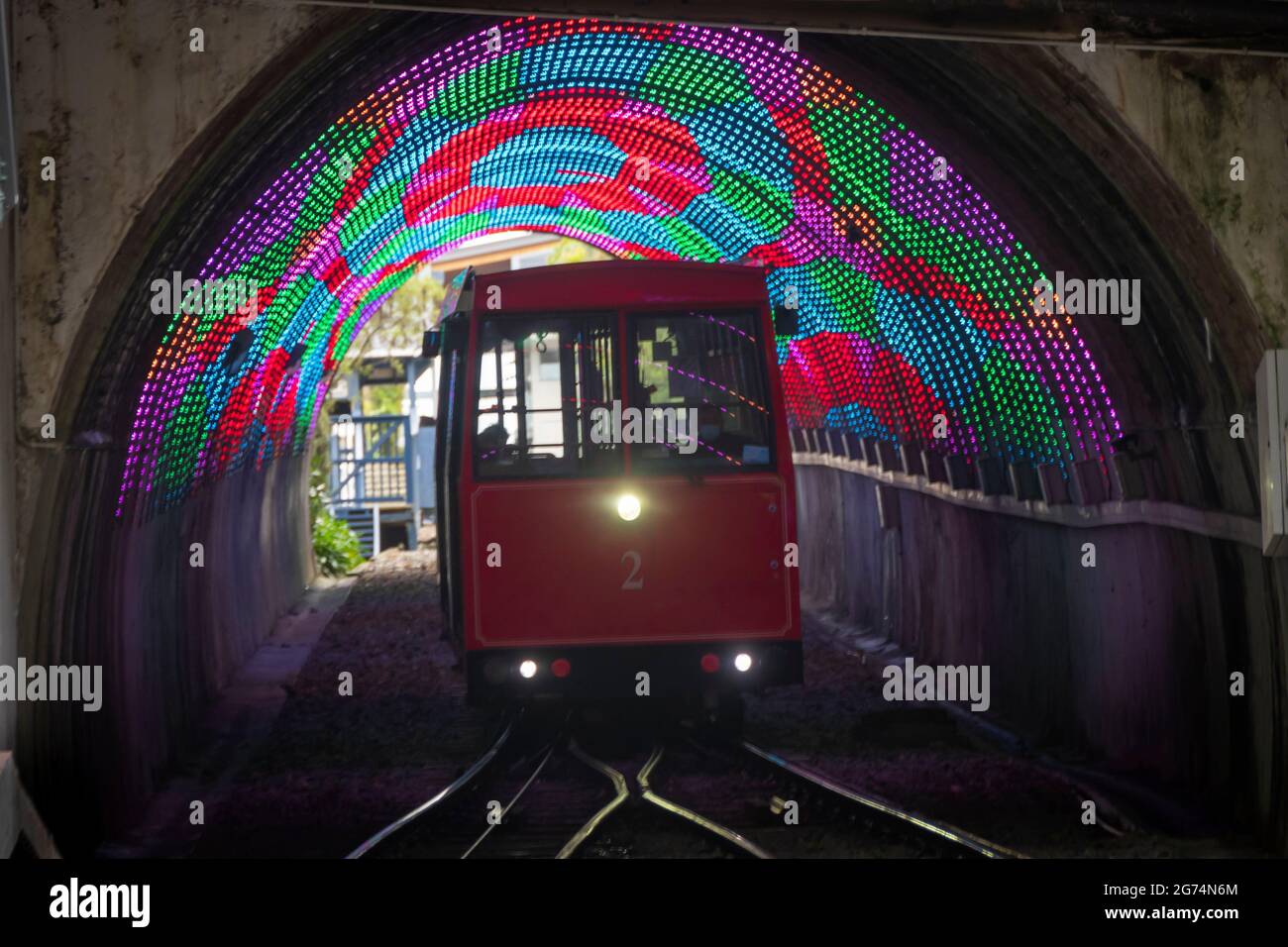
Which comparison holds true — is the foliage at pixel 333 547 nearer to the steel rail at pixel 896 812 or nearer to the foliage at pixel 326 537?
the foliage at pixel 326 537

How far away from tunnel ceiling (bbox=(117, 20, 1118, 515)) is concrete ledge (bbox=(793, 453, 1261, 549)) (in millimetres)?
382

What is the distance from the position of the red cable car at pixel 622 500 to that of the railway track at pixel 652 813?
652mm

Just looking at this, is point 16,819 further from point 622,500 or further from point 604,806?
point 622,500

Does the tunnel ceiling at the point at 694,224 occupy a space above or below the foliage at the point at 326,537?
above

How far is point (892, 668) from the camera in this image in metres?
16.1

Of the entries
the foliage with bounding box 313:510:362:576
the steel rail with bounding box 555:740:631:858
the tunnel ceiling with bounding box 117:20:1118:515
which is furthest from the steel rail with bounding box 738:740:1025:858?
the foliage with bounding box 313:510:362:576

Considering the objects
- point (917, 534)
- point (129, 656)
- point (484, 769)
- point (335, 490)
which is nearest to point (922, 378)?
point (917, 534)

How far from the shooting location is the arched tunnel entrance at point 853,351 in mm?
8953

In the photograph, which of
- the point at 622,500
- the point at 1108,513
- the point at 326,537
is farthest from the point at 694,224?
the point at 326,537

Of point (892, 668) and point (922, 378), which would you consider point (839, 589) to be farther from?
point (922, 378)

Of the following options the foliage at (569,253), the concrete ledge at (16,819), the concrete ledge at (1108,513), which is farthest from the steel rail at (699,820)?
the foliage at (569,253)

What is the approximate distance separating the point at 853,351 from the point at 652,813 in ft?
25.3

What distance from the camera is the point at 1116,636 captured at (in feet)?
37.0
